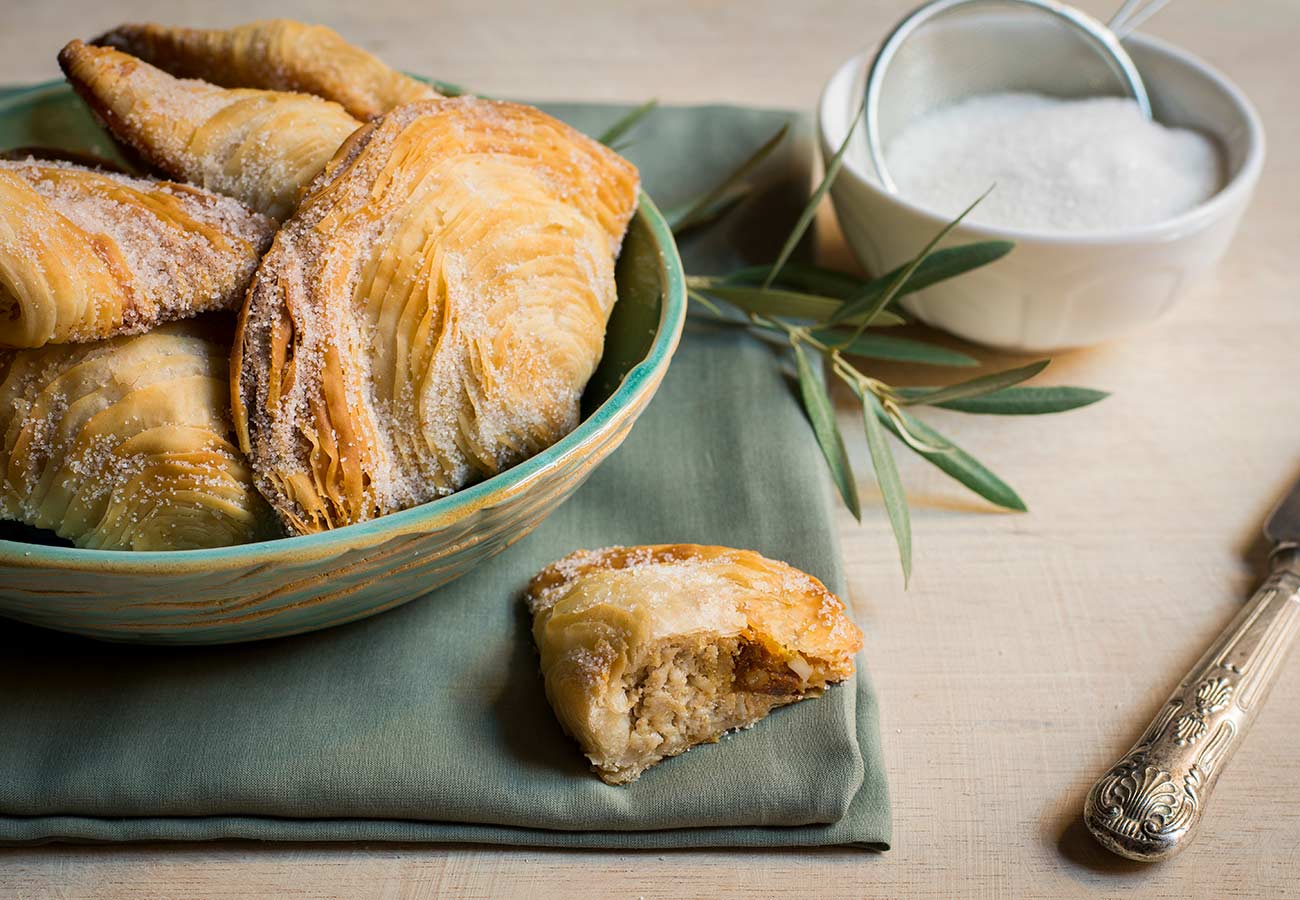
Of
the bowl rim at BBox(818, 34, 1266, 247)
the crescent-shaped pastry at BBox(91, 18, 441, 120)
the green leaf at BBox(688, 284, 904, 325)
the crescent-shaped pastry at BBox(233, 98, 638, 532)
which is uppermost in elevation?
the crescent-shaped pastry at BBox(91, 18, 441, 120)

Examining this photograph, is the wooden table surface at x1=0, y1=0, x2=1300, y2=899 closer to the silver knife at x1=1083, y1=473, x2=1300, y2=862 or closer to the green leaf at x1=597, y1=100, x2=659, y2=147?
the silver knife at x1=1083, y1=473, x2=1300, y2=862

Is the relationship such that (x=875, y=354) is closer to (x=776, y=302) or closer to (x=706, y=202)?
(x=776, y=302)

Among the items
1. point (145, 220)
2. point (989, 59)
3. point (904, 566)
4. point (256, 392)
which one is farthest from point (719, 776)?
point (989, 59)

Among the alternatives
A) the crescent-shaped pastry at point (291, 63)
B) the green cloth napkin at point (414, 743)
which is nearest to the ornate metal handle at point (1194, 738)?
the green cloth napkin at point (414, 743)

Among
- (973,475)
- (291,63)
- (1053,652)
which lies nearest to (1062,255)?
(973,475)

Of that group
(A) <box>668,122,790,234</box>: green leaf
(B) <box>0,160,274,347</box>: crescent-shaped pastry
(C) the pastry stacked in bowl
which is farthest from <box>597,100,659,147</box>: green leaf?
(B) <box>0,160,274,347</box>: crescent-shaped pastry

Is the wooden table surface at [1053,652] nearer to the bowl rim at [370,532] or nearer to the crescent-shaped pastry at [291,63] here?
the bowl rim at [370,532]

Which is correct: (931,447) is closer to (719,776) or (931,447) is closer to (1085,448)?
(1085,448)
